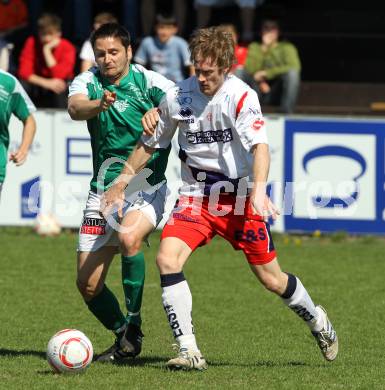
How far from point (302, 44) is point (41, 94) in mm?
4067

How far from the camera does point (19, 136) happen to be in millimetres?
14172

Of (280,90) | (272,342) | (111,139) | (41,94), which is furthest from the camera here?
(41,94)

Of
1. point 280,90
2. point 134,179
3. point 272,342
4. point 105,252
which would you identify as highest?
point 280,90

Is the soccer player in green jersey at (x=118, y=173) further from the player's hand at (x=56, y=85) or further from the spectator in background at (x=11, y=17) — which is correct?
the spectator in background at (x=11, y=17)

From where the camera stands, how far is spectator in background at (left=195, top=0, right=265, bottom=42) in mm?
16625

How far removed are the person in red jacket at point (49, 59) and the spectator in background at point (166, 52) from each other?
1.05m

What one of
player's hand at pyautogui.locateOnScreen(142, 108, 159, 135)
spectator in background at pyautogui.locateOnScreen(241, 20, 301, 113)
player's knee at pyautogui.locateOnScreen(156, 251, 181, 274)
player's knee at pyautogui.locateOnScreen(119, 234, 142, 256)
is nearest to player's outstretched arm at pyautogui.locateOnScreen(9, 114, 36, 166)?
player's knee at pyautogui.locateOnScreen(119, 234, 142, 256)

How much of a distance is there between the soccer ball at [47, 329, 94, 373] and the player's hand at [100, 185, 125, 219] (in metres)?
0.93

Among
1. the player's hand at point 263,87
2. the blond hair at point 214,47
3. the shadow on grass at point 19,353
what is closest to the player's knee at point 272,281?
the blond hair at point 214,47

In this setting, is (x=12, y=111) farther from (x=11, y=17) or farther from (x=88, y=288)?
(x=11, y=17)

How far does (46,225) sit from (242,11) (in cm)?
471

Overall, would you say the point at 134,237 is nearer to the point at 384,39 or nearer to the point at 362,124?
the point at 362,124

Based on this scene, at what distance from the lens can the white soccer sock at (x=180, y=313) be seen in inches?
277

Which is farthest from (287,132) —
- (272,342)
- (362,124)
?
(272,342)
